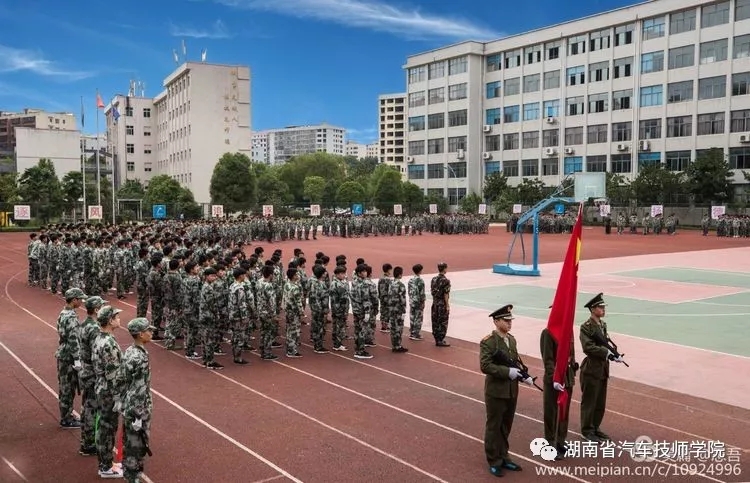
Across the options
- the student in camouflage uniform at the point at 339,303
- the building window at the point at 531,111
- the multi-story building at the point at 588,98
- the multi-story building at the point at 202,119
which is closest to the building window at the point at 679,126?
A: the multi-story building at the point at 588,98

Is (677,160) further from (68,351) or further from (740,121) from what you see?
(68,351)

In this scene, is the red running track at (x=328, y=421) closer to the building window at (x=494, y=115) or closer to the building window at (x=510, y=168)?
the building window at (x=510, y=168)

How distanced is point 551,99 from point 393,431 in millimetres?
65271

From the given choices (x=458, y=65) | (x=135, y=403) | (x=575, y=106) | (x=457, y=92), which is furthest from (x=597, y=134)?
(x=135, y=403)

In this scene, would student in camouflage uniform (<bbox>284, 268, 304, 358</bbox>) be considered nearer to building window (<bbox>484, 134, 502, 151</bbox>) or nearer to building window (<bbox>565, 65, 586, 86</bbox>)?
building window (<bbox>565, 65, 586, 86</bbox>)

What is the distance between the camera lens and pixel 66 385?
308 inches

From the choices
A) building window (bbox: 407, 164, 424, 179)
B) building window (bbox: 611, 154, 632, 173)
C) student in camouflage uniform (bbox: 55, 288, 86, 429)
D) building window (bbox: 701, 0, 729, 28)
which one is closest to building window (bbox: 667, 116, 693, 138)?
building window (bbox: 611, 154, 632, 173)

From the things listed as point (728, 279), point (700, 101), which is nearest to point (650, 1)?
point (700, 101)

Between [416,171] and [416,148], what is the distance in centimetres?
296

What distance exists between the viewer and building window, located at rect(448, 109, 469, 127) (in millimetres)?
74938

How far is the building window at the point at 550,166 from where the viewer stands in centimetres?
6775

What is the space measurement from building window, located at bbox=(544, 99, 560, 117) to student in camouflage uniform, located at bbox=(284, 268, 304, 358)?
61.1 meters

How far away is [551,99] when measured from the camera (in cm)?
6800

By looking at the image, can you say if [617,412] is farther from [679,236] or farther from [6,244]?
[679,236]
